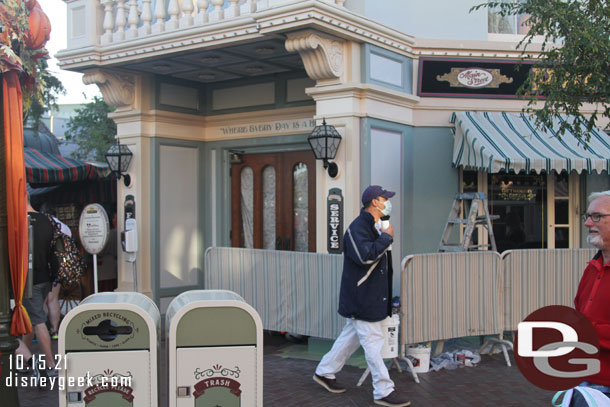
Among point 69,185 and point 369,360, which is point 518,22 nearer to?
point 369,360

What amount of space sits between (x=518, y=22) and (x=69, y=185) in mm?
8100

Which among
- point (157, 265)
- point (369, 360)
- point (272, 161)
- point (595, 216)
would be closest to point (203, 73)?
point (272, 161)

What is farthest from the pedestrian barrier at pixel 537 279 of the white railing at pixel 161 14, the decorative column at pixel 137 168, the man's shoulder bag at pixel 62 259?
the decorative column at pixel 137 168

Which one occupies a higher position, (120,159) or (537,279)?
(120,159)

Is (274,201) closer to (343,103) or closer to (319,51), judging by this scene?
(343,103)

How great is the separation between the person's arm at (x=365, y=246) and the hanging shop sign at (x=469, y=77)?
3.67 m

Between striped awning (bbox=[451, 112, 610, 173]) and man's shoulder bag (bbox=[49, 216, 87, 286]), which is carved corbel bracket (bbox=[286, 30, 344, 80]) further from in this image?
man's shoulder bag (bbox=[49, 216, 87, 286])

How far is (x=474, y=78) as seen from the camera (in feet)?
29.7

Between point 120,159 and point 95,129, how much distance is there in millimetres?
12909

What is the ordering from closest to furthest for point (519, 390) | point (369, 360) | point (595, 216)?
point (595, 216), point (369, 360), point (519, 390)

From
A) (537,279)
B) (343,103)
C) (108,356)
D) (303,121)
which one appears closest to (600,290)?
(108,356)

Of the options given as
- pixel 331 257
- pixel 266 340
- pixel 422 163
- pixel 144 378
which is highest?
pixel 422 163

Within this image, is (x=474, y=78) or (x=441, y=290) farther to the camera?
(x=474, y=78)

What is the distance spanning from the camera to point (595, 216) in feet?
11.3
